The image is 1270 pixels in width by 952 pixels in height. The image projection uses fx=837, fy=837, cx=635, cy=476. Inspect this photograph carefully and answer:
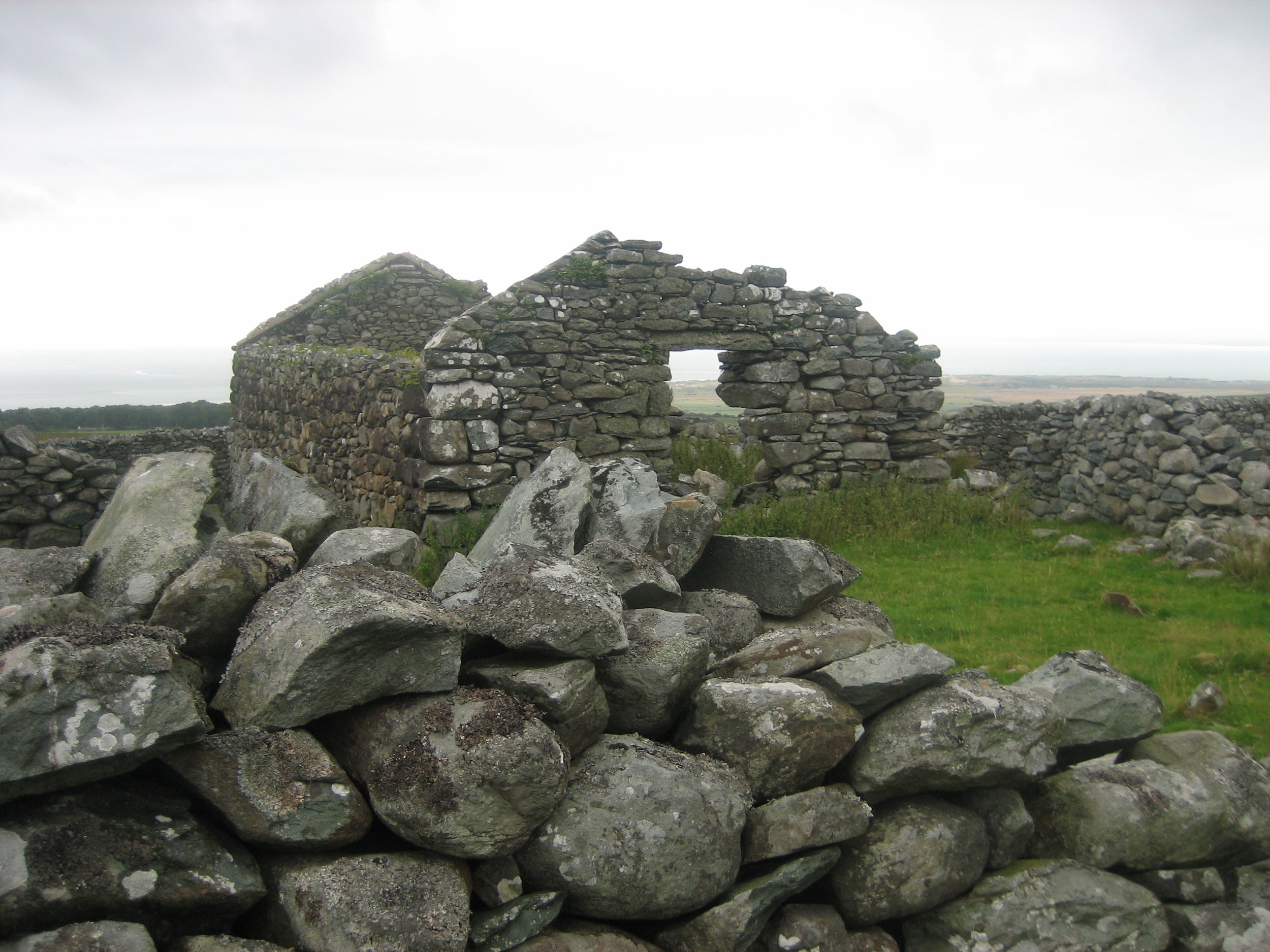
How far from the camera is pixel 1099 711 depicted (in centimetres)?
372

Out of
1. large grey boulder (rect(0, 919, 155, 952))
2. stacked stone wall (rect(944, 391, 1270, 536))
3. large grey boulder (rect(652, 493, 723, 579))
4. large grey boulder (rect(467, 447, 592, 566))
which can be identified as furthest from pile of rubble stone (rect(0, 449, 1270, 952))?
stacked stone wall (rect(944, 391, 1270, 536))

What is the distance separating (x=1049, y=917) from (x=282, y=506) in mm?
3986

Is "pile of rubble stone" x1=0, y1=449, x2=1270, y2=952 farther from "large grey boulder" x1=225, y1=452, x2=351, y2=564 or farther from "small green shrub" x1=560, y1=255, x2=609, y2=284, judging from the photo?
"small green shrub" x1=560, y1=255, x2=609, y2=284

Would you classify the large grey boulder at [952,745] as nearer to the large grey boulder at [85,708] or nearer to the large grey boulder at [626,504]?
the large grey boulder at [626,504]

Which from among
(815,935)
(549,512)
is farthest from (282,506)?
(815,935)

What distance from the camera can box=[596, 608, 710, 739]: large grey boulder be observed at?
3199 millimetres

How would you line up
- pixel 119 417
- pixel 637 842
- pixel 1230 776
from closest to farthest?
pixel 637 842
pixel 1230 776
pixel 119 417

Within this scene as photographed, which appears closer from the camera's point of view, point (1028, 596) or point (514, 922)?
point (514, 922)

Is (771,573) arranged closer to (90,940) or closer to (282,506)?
(282,506)

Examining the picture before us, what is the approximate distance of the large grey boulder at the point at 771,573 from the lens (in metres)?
4.34

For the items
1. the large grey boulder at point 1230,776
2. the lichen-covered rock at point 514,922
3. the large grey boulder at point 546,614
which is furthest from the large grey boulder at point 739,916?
the large grey boulder at point 1230,776

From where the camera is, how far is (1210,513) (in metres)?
9.78

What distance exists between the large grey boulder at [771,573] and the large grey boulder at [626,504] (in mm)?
376

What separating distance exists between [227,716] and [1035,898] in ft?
9.57
